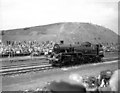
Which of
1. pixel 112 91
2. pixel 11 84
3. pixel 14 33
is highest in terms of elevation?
pixel 14 33

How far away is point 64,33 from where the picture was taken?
110m

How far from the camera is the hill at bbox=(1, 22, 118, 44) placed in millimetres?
106812

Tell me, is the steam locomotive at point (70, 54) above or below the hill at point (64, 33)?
below

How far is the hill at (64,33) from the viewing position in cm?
10681

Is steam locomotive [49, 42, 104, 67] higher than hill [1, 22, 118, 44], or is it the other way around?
hill [1, 22, 118, 44]

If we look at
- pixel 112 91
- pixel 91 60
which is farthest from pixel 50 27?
pixel 112 91

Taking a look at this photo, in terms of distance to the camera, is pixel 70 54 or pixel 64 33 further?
pixel 64 33

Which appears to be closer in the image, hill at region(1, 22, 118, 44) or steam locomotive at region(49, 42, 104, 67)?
steam locomotive at region(49, 42, 104, 67)

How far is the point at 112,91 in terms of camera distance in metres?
2.89

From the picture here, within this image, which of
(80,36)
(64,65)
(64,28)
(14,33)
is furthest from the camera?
(14,33)

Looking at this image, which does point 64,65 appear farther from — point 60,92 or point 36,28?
point 36,28

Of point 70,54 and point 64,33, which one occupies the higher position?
point 64,33

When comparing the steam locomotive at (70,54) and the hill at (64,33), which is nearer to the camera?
the steam locomotive at (70,54)

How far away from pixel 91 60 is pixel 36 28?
10546 centimetres
